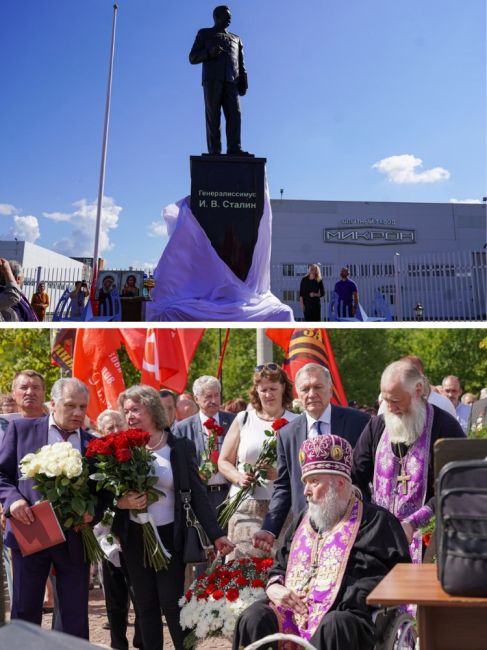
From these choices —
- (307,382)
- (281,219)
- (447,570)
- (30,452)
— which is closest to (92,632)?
(30,452)

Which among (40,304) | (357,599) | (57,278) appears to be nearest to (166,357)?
(40,304)

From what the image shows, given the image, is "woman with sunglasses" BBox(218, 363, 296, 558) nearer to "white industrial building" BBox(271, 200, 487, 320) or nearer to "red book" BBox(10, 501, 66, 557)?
"red book" BBox(10, 501, 66, 557)

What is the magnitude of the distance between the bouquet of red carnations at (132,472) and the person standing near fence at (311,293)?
7757mm

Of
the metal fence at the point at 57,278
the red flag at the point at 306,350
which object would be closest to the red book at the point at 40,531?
the red flag at the point at 306,350

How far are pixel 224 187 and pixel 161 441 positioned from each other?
659 cm

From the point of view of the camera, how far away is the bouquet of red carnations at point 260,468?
5.98 metres

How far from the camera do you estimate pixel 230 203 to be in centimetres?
1162

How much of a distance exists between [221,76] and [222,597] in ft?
29.4

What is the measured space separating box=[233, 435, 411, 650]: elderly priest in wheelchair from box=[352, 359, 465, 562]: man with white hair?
765 millimetres

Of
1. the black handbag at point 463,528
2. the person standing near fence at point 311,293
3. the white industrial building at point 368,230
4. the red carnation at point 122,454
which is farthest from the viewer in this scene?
the white industrial building at point 368,230

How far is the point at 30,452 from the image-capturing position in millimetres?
5301

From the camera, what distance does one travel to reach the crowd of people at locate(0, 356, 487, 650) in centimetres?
405

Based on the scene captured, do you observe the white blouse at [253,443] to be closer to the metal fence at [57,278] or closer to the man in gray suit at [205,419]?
the man in gray suit at [205,419]

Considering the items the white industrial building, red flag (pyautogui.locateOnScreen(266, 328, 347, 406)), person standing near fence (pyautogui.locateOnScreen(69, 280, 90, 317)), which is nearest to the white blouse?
red flag (pyautogui.locateOnScreen(266, 328, 347, 406))
